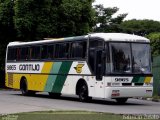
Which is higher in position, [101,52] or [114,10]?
[114,10]

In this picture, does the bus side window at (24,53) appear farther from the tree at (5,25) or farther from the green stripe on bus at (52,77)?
the tree at (5,25)

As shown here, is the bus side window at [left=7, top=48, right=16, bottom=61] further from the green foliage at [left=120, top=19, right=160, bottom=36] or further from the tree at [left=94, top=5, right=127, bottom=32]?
the green foliage at [left=120, top=19, right=160, bottom=36]

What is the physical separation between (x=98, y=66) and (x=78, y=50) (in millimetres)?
2162

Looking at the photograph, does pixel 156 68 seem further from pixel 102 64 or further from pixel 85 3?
pixel 85 3

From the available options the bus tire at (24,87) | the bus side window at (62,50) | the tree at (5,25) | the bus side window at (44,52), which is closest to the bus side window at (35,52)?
the bus side window at (44,52)

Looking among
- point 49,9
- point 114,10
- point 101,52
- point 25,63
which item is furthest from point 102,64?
→ point 114,10

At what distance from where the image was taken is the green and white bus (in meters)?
22.6

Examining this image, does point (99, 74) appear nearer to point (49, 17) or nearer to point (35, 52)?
point (35, 52)

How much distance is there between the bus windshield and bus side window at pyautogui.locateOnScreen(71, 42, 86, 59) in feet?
6.72

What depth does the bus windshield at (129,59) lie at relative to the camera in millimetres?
22609

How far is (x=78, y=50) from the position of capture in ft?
81.9

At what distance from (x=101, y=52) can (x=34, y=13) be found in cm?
1897

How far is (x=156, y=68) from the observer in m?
30.1

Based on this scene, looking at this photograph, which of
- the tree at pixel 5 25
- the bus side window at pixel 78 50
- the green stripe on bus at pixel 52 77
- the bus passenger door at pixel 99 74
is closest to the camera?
the bus passenger door at pixel 99 74
